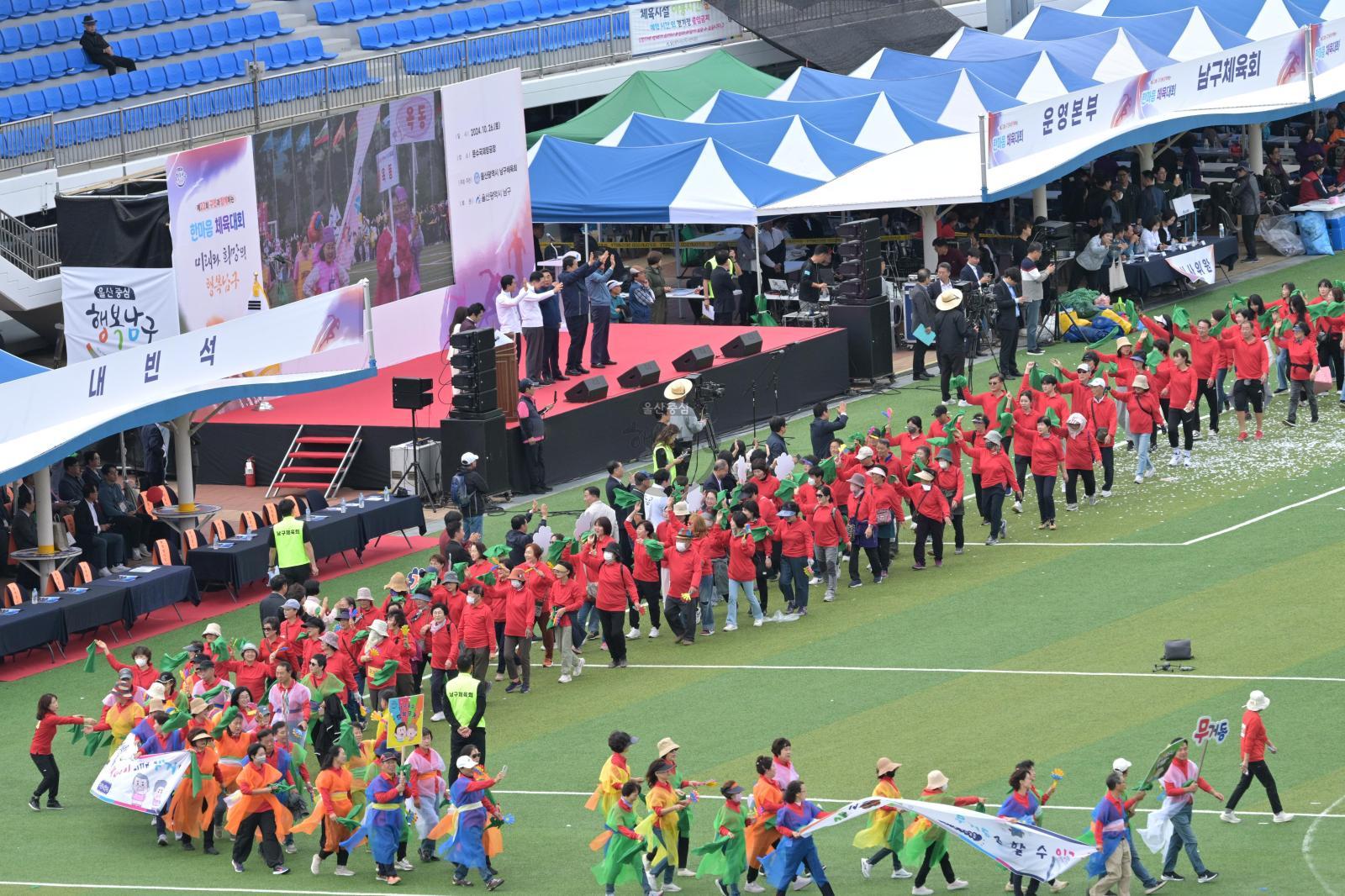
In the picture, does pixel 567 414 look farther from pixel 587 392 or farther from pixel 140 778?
pixel 140 778

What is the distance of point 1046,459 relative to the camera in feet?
84.8

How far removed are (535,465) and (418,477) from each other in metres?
1.65

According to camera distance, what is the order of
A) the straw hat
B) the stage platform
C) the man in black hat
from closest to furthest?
the stage platform, the straw hat, the man in black hat

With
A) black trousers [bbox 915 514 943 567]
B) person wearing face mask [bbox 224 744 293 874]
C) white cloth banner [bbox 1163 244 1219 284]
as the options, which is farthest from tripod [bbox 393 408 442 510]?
white cloth banner [bbox 1163 244 1219 284]

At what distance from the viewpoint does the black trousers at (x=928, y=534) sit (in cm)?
2508

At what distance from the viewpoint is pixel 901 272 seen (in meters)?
38.5

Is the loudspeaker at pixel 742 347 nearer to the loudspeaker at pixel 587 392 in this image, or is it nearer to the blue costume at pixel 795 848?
the loudspeaker at pixel 587 392

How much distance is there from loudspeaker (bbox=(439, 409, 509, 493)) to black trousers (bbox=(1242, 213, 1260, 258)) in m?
17.6

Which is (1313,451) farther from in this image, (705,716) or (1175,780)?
(1175,780)

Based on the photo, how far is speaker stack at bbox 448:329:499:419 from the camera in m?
28.8

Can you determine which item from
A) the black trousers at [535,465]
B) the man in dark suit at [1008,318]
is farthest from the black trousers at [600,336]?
the man in dark suit at [1008,318]

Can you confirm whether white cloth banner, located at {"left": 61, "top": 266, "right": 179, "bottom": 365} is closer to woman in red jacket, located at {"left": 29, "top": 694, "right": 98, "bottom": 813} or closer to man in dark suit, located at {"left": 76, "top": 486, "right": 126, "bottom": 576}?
man in dark suit, located at {"left": 76, "top": 486, "right": 126, "bottom": 576}

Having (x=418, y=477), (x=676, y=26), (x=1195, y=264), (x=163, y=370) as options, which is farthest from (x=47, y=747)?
(x=676, y=26)

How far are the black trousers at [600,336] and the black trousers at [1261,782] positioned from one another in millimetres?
17441
